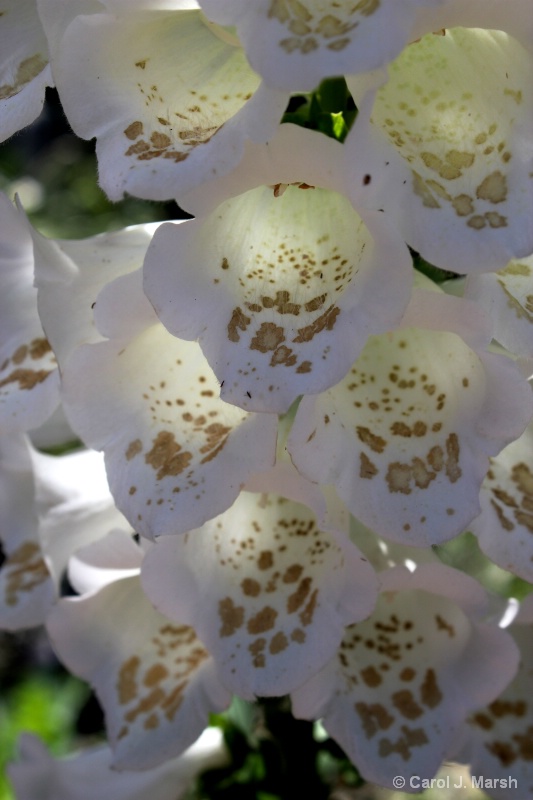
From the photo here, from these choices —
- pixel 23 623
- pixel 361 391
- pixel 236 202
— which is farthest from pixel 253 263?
pixel 23 623

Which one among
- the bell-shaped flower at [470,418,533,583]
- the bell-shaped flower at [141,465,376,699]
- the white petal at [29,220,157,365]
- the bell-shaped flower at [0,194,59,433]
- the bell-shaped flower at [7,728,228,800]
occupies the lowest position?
the bell-shaped flower at [7,728,228,800]

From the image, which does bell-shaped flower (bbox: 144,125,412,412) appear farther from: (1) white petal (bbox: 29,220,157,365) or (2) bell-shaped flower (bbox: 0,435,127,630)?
(2) bell-shaped flower (bbox: 0,435,127,630)

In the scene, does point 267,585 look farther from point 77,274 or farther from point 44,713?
point 44,713

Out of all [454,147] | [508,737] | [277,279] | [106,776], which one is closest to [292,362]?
[277,279]

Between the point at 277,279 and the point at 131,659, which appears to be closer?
the point at 277,279

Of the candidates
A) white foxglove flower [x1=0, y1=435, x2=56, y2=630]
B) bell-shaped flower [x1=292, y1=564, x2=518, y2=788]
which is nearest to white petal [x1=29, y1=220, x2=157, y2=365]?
white foxglove flower [x1=0, y1=435, x2=56, y2=630]

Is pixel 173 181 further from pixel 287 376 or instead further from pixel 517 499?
pixel 517 499
